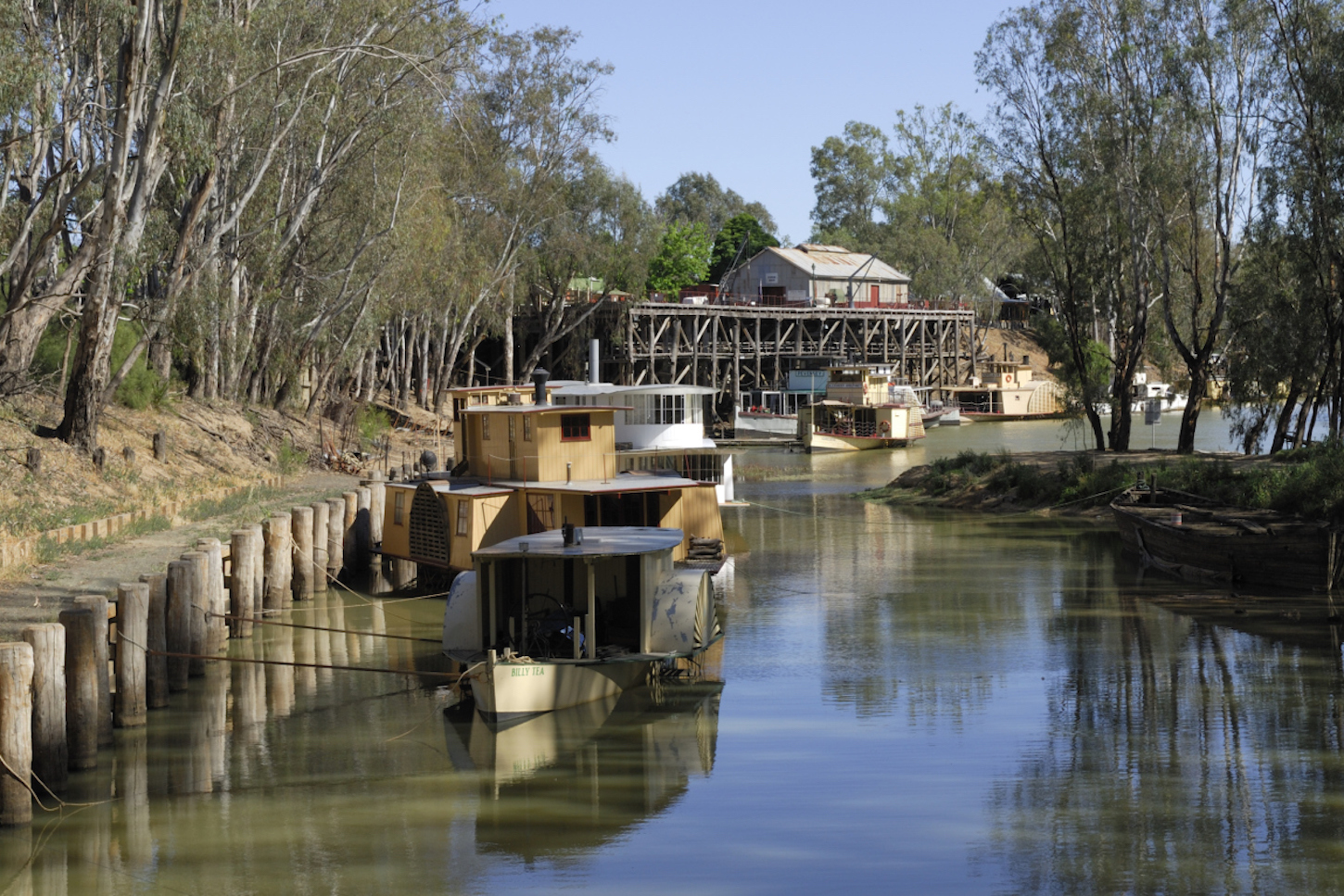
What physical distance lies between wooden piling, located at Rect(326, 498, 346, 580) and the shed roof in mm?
61921

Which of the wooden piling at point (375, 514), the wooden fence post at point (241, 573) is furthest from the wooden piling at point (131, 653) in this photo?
the wooden piling at point (375, 514)

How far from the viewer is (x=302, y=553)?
23.4 m

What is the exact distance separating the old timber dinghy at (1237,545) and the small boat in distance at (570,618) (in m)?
11.4

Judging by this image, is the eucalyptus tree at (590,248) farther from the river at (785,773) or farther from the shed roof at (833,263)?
the river at (785,773)

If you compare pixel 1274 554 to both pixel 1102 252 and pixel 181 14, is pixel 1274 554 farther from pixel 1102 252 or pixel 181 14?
pixel 181 14

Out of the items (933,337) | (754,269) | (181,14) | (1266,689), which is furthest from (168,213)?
(933,337)

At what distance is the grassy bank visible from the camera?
87.1ft

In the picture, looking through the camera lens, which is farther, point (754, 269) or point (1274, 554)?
point (754, 269)

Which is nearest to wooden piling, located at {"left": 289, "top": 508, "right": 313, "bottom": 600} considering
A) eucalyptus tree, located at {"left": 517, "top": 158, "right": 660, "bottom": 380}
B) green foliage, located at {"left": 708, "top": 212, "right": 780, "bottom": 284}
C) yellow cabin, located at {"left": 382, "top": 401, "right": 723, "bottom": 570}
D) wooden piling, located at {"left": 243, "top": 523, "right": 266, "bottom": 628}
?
wooden piling, located at {"left": 243, "top": 523, "right": 266, "bottom": 628}

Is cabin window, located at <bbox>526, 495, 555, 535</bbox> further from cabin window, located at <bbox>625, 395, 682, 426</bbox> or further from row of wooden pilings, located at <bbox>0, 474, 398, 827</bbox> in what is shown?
cabin window, located at <bbox>625, 395, 682, 426</bbox>

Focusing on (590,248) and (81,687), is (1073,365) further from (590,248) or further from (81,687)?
(81,687)

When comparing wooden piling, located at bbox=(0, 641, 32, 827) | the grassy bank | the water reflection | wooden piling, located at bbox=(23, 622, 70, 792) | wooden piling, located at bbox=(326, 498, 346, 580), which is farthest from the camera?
the grassy bank

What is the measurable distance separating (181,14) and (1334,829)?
23993mm

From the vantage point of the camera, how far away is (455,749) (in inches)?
599
